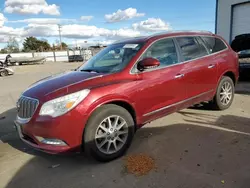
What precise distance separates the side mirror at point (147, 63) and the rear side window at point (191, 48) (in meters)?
1.01

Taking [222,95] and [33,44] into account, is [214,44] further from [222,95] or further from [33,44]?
[33,44]

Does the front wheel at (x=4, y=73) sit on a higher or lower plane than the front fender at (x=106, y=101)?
lower

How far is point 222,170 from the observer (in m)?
3.13

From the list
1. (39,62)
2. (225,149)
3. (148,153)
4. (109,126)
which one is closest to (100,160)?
(109,126)

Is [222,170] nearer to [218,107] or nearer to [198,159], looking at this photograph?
[198,159]

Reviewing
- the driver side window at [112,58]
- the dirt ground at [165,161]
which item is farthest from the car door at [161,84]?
the dirt ground at [165,161]

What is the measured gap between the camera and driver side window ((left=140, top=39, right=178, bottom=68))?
4.17 meters

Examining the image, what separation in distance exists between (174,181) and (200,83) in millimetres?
2397

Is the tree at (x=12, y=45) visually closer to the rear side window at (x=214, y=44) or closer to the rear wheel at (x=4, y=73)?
the rear wheel at (x=4, y=73)

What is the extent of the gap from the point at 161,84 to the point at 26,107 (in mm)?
2113

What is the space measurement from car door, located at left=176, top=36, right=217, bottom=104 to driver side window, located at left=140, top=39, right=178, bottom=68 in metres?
0.21

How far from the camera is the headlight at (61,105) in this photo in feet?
10.4

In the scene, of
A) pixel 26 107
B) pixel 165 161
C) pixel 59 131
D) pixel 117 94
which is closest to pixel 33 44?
pixel 26 107

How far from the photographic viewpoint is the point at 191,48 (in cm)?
479
